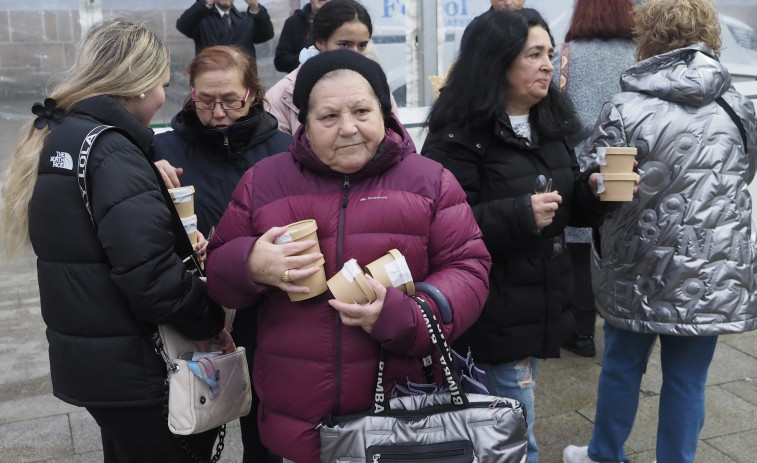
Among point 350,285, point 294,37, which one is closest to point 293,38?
point 294,37

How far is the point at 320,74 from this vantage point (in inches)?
97.0

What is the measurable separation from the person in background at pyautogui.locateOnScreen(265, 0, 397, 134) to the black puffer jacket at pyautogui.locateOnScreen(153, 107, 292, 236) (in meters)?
0.81

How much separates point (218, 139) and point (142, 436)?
1.13 m

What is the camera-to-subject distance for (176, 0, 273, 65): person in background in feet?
21.7

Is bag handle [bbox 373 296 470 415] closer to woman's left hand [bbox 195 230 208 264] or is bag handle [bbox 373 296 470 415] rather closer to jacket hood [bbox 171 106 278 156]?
woman's left hand [bbox 195 230 208 264]

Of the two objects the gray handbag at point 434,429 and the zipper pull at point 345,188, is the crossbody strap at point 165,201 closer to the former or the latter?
the zipper pull at point 345,188

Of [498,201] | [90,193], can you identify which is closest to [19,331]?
[90,193]

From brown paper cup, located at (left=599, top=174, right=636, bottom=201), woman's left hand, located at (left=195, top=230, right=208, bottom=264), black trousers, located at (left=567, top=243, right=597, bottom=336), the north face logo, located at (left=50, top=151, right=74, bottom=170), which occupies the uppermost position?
the north face logo, located at (left=50, top=151, right=74, bottom=170)

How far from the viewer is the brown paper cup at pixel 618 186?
9.96 ft

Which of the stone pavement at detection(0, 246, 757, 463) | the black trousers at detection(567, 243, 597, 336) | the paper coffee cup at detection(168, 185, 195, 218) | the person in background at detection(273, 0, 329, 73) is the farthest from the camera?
the person in background at detection(273, 0, 329, 73)

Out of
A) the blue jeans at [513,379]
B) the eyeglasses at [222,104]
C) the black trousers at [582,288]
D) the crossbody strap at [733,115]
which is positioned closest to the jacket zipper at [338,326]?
the blue jeans at [513,379]

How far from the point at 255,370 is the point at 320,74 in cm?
89

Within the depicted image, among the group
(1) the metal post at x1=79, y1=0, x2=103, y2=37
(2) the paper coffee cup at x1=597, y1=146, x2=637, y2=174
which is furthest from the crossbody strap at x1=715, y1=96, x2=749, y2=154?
(1) the metal post at x1=79, y1=0, x2=103, y2=37

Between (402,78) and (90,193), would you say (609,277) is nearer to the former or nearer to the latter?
(90,193)
